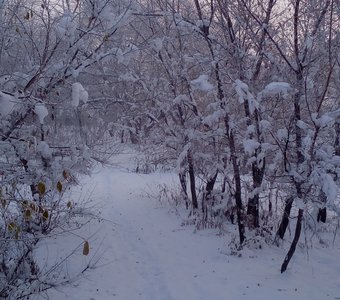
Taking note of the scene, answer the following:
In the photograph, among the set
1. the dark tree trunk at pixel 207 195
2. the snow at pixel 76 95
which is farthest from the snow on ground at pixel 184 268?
the snow at pixel 76 95

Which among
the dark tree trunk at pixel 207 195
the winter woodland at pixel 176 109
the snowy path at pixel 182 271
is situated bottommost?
the snowy path at pixel 182 271

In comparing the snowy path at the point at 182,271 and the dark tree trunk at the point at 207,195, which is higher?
the dark tree trunk at the point at 207,195

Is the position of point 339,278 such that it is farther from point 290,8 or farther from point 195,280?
point 290,8

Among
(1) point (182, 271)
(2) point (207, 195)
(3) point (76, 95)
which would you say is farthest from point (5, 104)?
(2) point (207, 195)

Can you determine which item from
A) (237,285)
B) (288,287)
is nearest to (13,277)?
(237,285)

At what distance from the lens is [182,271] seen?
632 cm

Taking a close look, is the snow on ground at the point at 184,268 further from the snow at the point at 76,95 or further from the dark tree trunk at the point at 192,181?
the snow at the point at 76,95

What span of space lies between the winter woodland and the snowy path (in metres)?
0.36

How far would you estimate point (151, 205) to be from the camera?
1114cm

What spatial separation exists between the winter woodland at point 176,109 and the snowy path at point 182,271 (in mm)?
361

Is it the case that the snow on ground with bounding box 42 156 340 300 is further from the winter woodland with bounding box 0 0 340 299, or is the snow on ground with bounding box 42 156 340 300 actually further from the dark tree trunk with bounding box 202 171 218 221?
the dark tree trunk with bounding box 202 171 218 221

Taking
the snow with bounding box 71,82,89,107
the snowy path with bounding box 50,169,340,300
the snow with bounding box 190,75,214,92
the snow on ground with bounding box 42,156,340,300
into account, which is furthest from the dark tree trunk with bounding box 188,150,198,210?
the snow with bounding box 71,82,89,107

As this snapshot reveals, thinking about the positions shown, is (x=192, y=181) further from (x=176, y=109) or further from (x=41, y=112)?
(x=41, y=112)

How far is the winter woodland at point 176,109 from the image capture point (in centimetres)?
477
